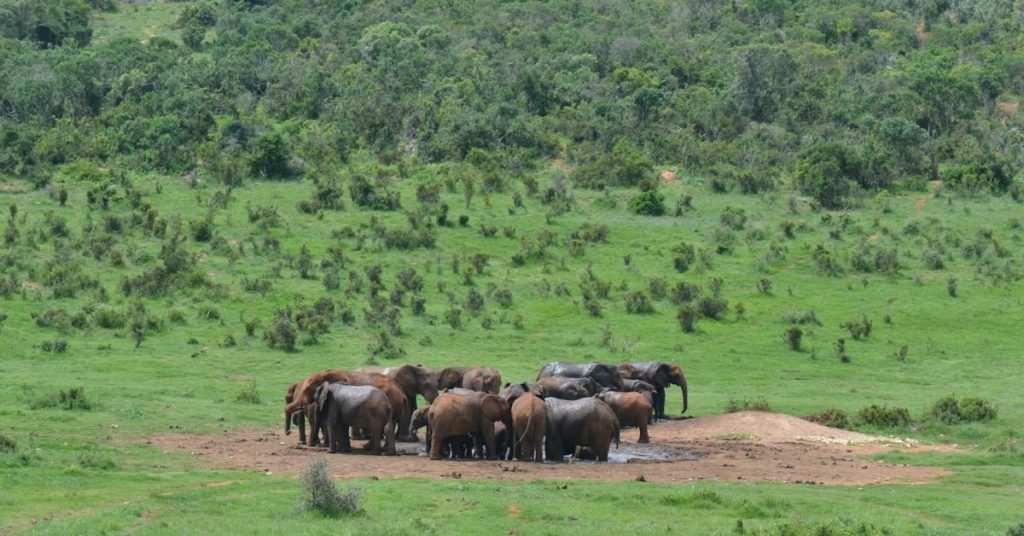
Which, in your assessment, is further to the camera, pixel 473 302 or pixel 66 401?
pixel 473 302

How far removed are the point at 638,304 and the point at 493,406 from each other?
73.2 ft

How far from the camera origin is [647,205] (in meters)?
63.1

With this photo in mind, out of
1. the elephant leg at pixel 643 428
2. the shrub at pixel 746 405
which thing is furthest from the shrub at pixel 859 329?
the elephant leg at pixel 643 428

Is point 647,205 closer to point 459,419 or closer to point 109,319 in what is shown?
point 109,319

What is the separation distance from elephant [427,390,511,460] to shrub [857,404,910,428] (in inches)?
387

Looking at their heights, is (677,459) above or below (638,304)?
below

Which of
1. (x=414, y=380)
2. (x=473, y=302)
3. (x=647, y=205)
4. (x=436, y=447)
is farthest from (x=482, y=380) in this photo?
(x=647, y=205)

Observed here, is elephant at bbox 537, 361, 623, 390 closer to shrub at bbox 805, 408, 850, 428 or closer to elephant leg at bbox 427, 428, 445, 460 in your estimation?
shrub at bbox 805, 408, 850, 428

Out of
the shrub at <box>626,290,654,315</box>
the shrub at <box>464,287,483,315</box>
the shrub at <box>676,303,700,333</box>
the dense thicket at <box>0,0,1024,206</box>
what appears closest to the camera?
the shrub at <box>676,303,700,333</box>

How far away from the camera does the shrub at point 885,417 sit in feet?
113

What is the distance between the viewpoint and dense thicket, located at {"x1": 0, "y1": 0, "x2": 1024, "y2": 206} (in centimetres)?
6894

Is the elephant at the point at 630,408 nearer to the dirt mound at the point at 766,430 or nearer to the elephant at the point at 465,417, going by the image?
the dirt mound at the point at 766,430

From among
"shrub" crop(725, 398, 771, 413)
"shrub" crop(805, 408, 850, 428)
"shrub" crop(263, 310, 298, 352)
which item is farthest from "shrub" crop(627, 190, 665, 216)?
"shrub" crop(805, 408, 850, 428)

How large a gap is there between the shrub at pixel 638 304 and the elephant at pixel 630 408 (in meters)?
17.3
